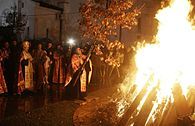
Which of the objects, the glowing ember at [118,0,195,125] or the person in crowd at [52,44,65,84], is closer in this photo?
the glowing ember at [118,0,195,125]

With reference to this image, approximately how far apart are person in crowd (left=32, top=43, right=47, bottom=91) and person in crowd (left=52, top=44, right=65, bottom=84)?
156 centimetres

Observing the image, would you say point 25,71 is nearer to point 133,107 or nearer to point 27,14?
point 133,107

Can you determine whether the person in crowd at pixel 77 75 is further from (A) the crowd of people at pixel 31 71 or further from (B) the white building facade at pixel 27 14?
(B) the white building facade at pixel 27 14

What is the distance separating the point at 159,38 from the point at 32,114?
483 centimetres

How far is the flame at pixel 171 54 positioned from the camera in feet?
33.4

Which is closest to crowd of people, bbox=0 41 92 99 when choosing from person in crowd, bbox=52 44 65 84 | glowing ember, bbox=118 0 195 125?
person in crowd, bbox=52 44 65 84

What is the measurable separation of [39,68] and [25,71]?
92 cm

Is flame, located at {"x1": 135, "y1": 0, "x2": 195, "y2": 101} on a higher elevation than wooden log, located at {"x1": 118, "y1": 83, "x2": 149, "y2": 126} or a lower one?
higher

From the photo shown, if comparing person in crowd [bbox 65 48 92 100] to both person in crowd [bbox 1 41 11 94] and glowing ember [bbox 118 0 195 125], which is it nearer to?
glowing ember [bbox 118 0 195 125]

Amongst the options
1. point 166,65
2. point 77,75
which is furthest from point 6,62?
point 166,65

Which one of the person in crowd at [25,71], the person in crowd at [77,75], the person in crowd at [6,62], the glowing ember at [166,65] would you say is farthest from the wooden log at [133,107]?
the person in crowd at [6,62]

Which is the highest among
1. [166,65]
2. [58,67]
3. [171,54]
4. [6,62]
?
[171,54]

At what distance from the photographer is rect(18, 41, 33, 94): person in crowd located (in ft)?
42.8

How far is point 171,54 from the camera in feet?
35.4
